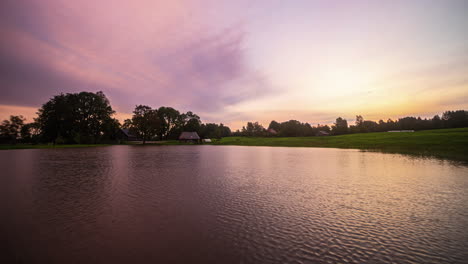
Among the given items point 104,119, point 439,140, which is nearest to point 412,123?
point 439,140

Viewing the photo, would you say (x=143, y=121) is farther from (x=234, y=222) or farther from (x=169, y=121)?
(x=234, y=222)

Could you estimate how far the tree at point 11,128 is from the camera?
251 ft

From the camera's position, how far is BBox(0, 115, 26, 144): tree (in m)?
76.6

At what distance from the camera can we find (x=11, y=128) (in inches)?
3061

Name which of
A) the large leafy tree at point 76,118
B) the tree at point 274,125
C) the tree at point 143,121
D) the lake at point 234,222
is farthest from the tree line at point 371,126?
the lake at point 234,222

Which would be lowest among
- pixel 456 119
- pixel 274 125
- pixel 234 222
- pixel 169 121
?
pixel 234 222

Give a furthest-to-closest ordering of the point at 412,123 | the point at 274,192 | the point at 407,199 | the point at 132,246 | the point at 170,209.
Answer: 1. the point at 412,123
2. the point at 274,192
3. the point at 407,199
4. the point at 170,209
5. the point at 132,246

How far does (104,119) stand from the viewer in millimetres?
87625

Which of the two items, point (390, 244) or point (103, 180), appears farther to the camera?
point (103, 180)

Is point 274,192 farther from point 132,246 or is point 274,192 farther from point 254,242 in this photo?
point 132,246

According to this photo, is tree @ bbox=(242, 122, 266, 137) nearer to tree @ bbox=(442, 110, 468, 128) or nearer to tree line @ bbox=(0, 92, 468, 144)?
tree line @ bbox=(0, 92, 468, 144)

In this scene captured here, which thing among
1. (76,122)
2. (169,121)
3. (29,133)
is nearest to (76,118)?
(76,122)

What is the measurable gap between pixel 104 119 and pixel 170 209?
96.2 m

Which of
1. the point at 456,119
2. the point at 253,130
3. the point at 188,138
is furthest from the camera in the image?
the point at 253,130
